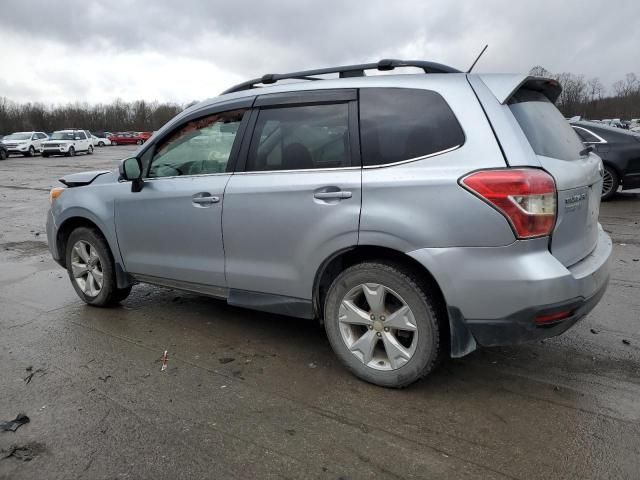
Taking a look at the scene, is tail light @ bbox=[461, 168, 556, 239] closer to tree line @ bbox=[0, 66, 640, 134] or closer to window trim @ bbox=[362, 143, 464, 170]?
window trim @ bbox=[362, 143, 464, 170]

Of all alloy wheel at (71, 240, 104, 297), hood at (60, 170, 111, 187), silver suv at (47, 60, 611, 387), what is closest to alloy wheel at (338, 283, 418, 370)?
silver suv at (47, 60, 611, 387)

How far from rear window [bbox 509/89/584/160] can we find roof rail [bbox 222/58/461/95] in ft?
1.52

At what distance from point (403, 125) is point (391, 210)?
21.2 inches

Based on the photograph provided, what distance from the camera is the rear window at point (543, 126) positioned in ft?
9.91

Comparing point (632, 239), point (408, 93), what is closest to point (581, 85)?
point (632, 239)

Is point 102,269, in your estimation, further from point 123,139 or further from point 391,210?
point 123,139

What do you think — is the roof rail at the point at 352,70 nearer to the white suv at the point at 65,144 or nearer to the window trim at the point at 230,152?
the window trim at the point at 230,152

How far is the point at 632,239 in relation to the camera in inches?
285

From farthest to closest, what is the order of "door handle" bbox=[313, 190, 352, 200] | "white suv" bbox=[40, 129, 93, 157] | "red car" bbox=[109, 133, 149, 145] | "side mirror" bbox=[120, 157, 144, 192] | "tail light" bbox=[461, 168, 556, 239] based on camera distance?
"red car" bbox=[109, 133, 149, 145]
"white suv" bbox=[40, 129, 93, 157]
"side mirror" bbox=[120, 157, 144, 192]
"door handle" bbox=[313, 190, 352, 200]
"tail light" bbox=[461, 168, 556, 239]

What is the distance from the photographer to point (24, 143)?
3781 cm

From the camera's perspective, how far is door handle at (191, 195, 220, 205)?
3785 mm

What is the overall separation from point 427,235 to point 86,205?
128 inches

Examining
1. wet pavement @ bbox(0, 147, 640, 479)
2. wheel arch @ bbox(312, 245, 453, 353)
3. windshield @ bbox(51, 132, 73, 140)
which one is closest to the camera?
wet pavement @ bbox(0, 147, 640, 479)

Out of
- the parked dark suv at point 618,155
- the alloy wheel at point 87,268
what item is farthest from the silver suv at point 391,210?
the parked dark suv at point 618,155
